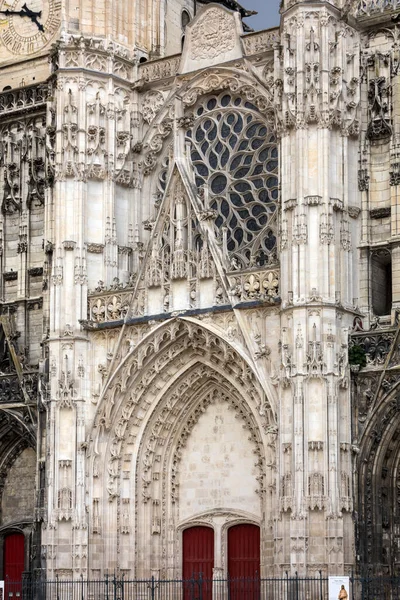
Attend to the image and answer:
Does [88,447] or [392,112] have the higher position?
[392,112]

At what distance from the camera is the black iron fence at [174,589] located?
28922 millimetres

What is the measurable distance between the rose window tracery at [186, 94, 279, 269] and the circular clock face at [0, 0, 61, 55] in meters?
5.83

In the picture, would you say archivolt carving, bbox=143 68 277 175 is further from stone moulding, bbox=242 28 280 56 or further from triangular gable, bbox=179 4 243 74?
stone moulding, bbox=242 28 280 56

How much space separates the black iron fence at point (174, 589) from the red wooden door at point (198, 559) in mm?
22

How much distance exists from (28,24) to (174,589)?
15.6 meters

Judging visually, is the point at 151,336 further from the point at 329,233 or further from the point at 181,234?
the point at 329,233

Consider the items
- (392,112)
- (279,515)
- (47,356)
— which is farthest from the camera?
(47,356)

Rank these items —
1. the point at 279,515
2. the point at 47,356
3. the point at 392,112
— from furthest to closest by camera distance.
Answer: the point at 47,356 → the point at 392,112 → the point at 279,515

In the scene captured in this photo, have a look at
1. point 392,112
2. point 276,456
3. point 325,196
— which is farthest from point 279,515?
point 392,112

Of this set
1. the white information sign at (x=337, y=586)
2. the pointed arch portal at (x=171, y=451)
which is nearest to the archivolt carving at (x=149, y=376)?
the pointed arch portal at (x=171, y=451)

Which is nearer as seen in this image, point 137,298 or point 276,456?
point 276,456

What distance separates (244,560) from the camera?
1239 inches

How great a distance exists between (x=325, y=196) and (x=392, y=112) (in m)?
2.76

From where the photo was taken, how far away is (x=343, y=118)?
30.5 meters
